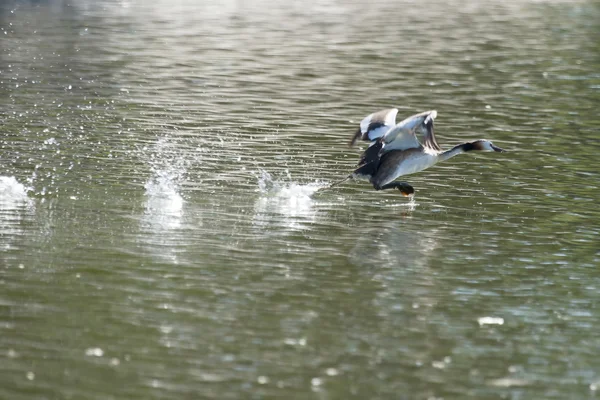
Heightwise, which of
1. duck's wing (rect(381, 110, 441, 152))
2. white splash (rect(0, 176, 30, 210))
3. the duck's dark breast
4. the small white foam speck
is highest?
duck's wing (rect(381, 110, 441, 152))

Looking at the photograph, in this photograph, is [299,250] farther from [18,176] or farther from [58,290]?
[18,176]

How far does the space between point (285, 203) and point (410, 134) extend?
2.23 m

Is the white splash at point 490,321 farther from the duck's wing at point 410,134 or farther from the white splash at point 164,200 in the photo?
the white splash at point 164,200

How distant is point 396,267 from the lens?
43.1ft

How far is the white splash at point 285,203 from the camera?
50.0 ft

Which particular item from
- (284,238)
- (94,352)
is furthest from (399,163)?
(94,352)

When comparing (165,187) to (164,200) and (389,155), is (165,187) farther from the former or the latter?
(389,155)

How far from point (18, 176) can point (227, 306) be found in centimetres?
684

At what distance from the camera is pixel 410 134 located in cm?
1584

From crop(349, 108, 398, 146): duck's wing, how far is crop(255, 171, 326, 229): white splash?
3.92ft

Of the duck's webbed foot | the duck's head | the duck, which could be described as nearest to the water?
the duck's webbed foot

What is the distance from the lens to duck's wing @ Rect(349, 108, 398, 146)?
16500 mm

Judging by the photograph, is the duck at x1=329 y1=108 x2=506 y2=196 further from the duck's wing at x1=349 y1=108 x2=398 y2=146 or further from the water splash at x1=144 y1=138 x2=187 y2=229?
the water splash at x1=144 y1=138 x2=187 y2=229

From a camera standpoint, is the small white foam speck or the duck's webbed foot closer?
the small white foam speck
